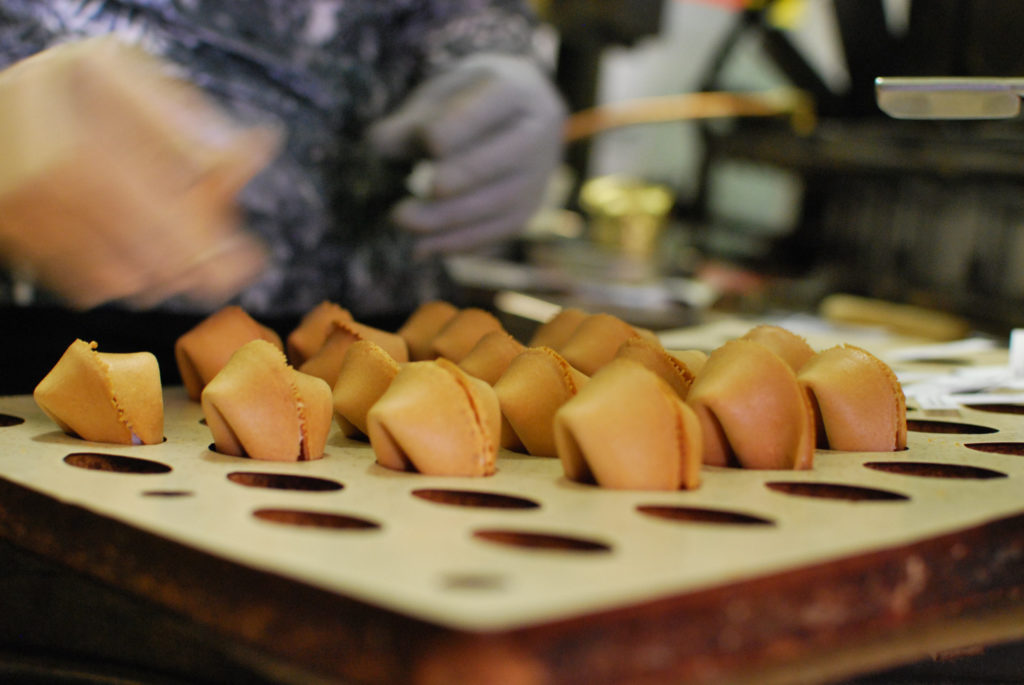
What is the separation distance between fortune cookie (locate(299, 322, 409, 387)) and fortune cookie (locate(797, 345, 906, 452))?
19.6 inches

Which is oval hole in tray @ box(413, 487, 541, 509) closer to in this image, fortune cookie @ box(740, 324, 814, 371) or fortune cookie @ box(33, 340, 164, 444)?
fortune cookie @ box(33, 340, 164, 444)

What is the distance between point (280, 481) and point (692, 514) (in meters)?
0.37

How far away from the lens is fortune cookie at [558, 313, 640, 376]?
3.74 feet

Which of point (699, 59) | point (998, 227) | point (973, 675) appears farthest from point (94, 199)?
point (699, 59)

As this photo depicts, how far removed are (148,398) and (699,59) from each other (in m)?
6.03

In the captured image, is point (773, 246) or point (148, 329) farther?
point (773, 246)

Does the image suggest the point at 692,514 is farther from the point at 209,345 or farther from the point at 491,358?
the point at 209,345

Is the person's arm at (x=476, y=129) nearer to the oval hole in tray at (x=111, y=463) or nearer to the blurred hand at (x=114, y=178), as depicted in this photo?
the blurred hand at (x=114, y=178)

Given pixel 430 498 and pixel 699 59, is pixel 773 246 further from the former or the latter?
pixel 430 498

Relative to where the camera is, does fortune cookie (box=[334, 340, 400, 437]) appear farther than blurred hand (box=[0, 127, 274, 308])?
Yes

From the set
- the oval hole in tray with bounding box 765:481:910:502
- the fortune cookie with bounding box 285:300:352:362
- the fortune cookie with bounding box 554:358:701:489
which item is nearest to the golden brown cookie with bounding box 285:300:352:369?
the fortune cookie with bounding box 285:300:352:362

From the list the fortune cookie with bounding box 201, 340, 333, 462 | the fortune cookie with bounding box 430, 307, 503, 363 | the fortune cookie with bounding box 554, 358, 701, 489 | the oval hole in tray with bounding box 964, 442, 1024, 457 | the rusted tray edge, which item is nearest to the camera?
the rusted tray edge

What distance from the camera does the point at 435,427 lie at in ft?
2.80

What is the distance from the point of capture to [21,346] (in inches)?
48.2
